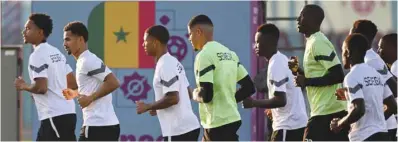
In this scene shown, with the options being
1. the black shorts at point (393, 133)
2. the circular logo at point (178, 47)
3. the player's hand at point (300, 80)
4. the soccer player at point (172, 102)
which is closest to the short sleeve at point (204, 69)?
the soccer player at point (172, 102)

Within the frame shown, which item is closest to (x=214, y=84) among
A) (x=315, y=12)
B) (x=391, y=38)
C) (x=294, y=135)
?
(x=315, y=12)

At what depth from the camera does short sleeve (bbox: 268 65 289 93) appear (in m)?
10.8

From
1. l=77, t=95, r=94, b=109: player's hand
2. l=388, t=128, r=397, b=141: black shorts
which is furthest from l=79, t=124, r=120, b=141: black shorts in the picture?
l=388, t=128, r=397, b=141: black shorts

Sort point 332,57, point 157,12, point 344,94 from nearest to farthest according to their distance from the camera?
point 344,94 < point 332,57 < point 157,12

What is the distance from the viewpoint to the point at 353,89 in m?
8.93

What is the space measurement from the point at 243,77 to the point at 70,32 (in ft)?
5.02

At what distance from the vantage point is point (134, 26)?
15500mm

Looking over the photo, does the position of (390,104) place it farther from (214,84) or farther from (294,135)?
(294,135)

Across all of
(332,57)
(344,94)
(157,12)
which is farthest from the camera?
(157,12)

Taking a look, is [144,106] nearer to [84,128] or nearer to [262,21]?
[84,128]

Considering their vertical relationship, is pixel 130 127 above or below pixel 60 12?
below

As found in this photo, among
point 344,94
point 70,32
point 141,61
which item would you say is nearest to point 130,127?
point 141,61

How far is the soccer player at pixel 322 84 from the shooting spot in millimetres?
10359

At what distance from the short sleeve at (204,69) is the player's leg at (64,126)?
1315mm
